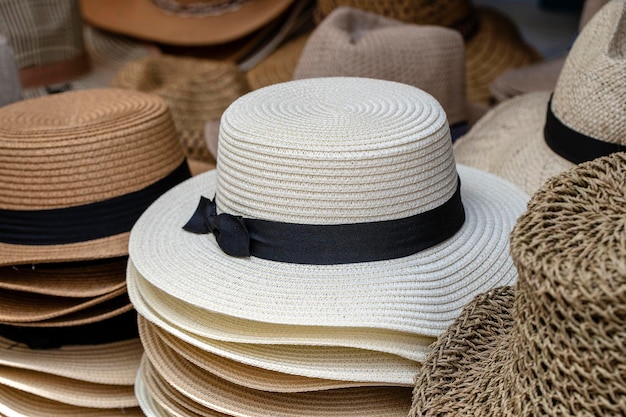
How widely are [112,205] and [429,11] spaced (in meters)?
1.30

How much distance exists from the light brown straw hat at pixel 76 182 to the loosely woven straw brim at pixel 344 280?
0.17 meters

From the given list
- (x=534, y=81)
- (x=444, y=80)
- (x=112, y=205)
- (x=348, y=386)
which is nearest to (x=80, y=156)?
(x=112, y=205)

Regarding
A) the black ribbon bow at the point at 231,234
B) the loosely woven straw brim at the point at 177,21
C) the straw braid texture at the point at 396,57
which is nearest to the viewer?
the black ribbon bow at the point at 231,234

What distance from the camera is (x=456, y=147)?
168cm

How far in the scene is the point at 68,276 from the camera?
1397 mm

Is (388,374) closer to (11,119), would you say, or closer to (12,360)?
(12,360)

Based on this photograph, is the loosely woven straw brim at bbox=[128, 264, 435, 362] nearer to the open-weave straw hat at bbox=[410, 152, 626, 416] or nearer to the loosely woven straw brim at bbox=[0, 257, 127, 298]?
the open-weave straw hat at bbox=[410, 152, 626, 416]

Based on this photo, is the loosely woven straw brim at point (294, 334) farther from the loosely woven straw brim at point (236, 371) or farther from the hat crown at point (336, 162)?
the hat crown at point (336, 162)

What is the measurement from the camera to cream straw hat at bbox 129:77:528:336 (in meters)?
1.01

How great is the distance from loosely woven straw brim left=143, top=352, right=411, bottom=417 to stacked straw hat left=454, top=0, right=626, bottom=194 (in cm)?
54

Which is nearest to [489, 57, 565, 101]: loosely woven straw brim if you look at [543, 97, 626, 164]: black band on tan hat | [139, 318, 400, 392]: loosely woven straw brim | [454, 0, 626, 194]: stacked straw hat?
[454, 0, 626, 194]: stacked straw hat

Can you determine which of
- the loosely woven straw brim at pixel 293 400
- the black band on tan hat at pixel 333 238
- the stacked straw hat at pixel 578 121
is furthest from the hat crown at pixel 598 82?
the loosely woven straw brim at pixel 293 400

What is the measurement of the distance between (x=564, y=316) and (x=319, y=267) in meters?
0.44

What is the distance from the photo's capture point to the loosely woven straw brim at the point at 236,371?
1021mm
